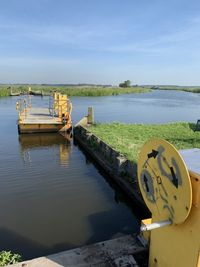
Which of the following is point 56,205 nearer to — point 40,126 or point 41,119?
point 40,126

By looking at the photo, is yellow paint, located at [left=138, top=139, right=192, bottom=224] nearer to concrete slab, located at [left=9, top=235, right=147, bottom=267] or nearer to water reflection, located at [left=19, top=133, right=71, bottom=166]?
concrete slab, located at [left=9, top=235, right=147, bottom=267]

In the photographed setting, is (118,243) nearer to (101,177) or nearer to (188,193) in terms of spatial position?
(188,193)

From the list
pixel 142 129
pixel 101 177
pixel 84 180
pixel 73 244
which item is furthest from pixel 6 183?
pixel 142 129

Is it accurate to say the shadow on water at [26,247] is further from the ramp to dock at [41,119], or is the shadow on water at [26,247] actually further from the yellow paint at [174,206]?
the ramp to dock at [41,119]

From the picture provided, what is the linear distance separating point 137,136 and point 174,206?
35.1ft

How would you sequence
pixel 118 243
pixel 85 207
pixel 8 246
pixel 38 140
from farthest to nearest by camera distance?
pixel 38 140, pixel 85 207, pixel 8 246, pixel 118 243

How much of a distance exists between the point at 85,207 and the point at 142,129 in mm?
8726

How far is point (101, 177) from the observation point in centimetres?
993

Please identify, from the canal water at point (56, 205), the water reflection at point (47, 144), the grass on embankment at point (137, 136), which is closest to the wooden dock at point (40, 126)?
the water reflection at point (47, 144)

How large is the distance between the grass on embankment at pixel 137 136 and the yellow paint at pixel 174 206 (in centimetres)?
550

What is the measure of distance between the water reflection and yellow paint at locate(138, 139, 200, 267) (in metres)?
8.32

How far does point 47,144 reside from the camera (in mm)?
14484

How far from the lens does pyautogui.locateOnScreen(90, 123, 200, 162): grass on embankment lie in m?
10.4

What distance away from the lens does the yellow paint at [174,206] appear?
2.55 m
